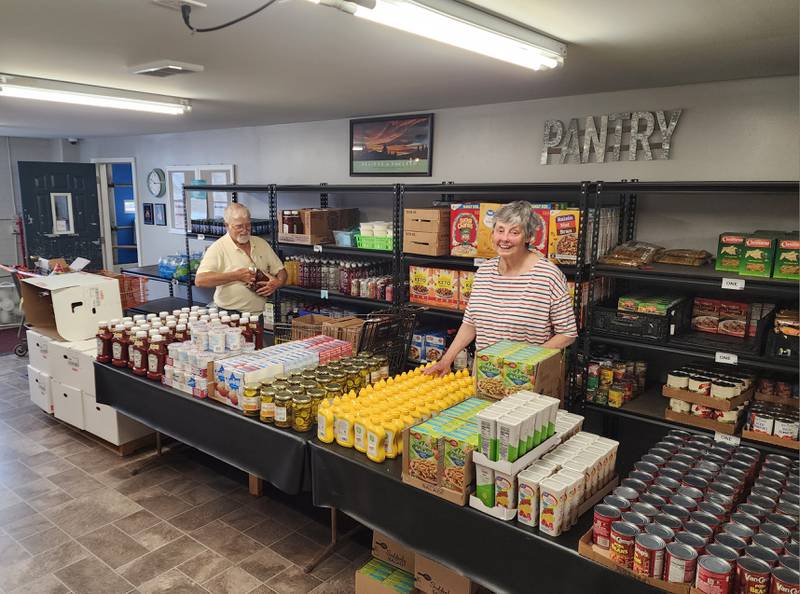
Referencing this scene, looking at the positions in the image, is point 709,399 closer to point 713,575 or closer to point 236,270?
Result: point 713,575

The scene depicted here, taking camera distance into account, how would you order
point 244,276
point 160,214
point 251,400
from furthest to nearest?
1. point 160,214
2. point 244,276
3. point 251,400

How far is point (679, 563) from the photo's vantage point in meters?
1.56

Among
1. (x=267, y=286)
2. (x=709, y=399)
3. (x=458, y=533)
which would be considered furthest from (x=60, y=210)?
(x=709, y=399)

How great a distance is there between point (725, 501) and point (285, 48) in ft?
8.82

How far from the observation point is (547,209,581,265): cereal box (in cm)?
371

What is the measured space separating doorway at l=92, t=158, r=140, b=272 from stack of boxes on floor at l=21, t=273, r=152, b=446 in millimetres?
4954

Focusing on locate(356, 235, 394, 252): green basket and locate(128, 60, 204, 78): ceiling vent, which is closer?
locate(128, 60, 204, 78): ceiling vent

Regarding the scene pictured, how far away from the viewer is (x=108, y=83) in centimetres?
403

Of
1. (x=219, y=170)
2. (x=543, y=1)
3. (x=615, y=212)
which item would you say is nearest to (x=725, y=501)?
(x=543, y=1)

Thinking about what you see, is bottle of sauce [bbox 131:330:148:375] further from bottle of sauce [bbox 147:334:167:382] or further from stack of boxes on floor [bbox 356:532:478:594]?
stack of boxes on floor [bbox 356:532:478:594]

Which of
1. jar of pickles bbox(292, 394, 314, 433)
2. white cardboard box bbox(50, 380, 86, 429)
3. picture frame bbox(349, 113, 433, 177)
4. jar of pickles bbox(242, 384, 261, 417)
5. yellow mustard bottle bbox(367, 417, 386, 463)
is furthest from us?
picture frame bbox(349, 113, 433, 177)

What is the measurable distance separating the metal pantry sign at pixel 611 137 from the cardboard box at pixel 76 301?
3.54 meters

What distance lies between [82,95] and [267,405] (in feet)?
9.70

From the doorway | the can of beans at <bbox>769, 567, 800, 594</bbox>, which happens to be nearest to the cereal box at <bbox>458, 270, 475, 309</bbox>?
the can of beans at <bbox>769, 567, 800, 594</bbox>
